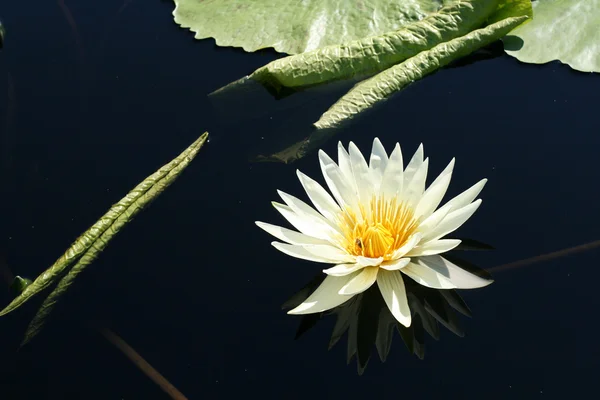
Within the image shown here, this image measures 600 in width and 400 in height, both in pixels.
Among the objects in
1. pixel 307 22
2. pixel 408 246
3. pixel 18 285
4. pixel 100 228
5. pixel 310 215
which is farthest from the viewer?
pixel 307 22

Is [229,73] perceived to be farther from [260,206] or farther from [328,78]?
[260,206]

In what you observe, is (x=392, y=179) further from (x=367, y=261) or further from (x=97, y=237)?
(x=97, y=237)

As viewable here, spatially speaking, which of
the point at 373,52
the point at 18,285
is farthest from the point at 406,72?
the point at 18,285

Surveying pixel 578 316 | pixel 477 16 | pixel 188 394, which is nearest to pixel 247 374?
pixel 188 394

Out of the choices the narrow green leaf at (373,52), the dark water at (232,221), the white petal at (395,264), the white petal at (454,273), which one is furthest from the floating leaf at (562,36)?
the white petal at (395,264)

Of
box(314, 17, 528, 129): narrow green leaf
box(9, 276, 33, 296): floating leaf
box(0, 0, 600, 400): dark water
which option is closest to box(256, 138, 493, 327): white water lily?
box(0, 0, 600, 400): dark water

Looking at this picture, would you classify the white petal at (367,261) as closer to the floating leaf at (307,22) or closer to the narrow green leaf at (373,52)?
the narrow green leaf at (373,52)
